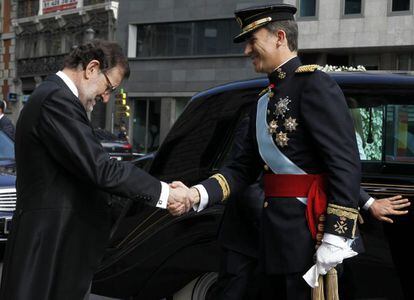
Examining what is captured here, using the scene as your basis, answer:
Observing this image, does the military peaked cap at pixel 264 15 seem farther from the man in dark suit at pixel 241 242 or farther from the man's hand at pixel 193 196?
the man's hand at pixel 193 196

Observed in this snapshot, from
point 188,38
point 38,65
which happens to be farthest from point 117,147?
point 38,65

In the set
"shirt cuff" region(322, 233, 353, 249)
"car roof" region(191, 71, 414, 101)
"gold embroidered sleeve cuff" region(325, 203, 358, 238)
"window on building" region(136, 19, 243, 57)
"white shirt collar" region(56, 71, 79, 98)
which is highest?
"window on building" region(136, 19, 243, 57)

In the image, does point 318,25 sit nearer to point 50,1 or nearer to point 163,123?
point 163,123

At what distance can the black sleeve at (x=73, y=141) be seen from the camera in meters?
2.72

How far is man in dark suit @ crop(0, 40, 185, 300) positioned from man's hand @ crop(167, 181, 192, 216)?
0.23 metres

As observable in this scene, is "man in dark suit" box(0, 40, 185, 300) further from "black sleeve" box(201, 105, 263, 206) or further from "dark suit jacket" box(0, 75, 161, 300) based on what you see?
"black sleeve" box(201, 105, 263, 206)

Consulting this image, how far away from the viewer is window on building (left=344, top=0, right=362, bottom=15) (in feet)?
80.8

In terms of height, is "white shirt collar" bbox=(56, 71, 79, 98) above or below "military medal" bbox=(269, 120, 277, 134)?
above

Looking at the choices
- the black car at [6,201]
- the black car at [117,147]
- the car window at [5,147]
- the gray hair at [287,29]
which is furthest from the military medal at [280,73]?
the black car at [117,147]

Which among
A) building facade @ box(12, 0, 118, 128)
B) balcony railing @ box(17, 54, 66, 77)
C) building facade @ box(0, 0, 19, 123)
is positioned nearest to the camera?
building facade @ box(12, 0, 118, 128)

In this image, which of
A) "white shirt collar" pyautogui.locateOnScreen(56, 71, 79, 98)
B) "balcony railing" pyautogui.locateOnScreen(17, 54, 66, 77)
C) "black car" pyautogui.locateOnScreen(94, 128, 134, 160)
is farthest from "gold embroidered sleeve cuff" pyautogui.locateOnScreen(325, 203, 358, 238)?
"balcony railing" pyautogui.locateOnScreen(17, 54, 66, 77)

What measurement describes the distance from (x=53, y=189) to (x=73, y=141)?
228 mm

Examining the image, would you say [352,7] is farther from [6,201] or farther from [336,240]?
[336,240]

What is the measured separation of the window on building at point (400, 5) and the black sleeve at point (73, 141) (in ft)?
75.1
